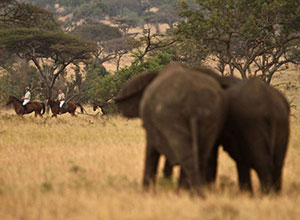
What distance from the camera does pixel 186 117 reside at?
5156 mm

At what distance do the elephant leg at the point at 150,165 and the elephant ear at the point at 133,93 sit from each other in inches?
36.7

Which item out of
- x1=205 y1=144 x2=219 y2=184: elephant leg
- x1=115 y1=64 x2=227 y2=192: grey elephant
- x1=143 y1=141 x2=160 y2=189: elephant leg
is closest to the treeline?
x1=205 y1=144 x2=219 y2=184: elephant leg

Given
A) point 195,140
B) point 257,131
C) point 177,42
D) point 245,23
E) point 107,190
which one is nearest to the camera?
point 195,140

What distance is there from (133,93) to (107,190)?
130 cm

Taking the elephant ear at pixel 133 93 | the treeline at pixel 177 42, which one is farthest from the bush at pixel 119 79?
the elephant ear at pixel 133 93

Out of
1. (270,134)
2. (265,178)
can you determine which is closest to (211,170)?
(265,178)

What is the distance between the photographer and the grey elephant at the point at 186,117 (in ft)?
16.9

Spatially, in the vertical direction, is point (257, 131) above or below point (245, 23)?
below

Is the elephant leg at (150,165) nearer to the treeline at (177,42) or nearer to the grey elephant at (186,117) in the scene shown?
the grey elephant at (186,117)

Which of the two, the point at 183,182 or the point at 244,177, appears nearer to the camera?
the point at 183,182

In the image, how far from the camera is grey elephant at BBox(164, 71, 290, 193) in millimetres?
5574

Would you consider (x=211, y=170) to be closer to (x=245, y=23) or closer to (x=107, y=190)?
(x=107, y=190)

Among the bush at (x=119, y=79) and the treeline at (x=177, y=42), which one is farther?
the bush at (x=119, y=79)

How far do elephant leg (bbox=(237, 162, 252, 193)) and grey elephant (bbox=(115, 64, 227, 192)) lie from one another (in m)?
0.80
